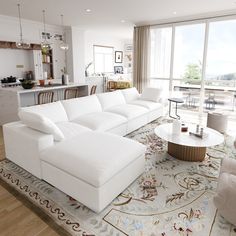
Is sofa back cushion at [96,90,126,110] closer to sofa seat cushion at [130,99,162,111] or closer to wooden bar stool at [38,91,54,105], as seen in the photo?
sofa seat cushion at [130,99,162,111]

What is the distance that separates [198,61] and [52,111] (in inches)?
173

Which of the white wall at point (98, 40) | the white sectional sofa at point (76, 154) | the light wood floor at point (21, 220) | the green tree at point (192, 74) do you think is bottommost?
the light wood floor at point (21, 220)

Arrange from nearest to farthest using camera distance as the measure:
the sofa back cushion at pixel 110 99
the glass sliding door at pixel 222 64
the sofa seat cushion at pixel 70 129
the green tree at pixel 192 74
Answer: the sofa seat cushion at pixel 70 129 < the sofa back cushion at pixel 110 99 < the glass sliding door at pixel 222 64 < the green tree at pixel 192 74

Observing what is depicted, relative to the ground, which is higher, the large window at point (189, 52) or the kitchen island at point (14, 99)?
the large window at point (189, 52)

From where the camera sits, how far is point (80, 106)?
379cm

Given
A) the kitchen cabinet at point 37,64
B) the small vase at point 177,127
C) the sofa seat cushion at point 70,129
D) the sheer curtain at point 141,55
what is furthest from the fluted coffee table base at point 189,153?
the kitchen cabinet at point 37,64

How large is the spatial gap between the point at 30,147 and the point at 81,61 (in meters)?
5.64

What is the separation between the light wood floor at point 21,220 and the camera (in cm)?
176

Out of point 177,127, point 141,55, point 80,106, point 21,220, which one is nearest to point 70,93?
point 80,106

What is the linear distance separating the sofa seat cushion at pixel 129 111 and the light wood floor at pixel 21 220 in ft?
7.75

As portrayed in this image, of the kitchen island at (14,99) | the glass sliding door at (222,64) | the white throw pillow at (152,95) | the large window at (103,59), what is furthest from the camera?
the large window at (103,59)

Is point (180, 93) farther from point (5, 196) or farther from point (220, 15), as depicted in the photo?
point (5, 196)

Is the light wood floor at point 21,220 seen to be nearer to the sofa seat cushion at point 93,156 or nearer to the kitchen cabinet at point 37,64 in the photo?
the sofa seat cushion at point 93,156

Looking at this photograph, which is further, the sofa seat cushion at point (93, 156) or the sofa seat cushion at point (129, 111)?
the sofa seat cushion at point (129, 111)
